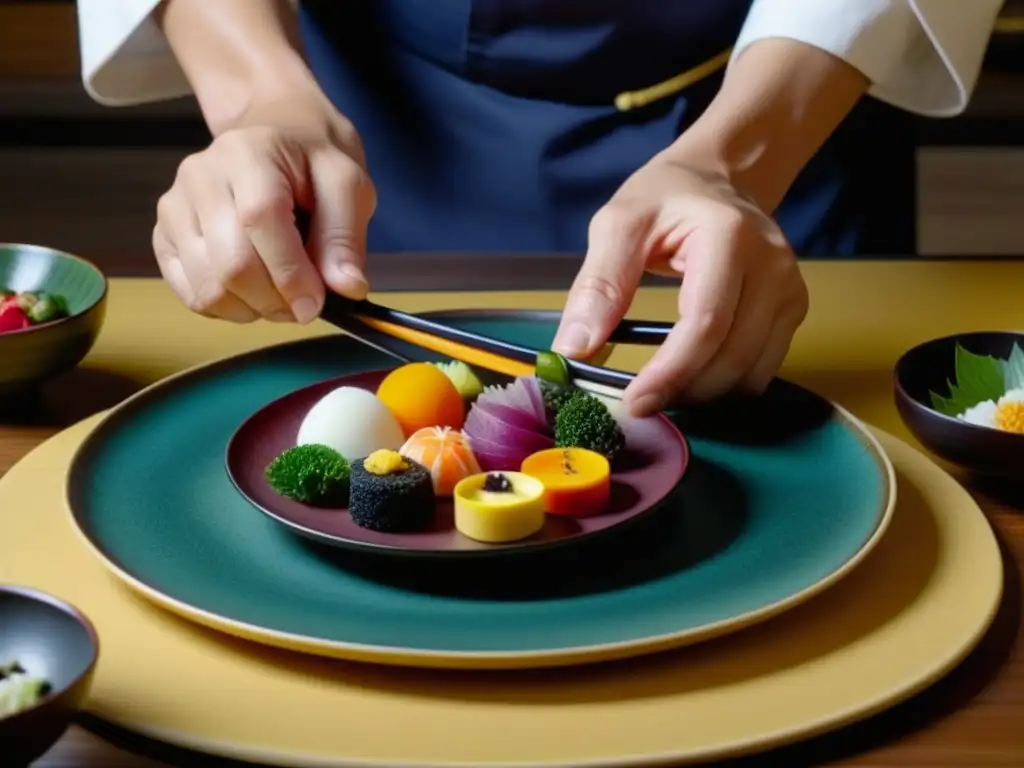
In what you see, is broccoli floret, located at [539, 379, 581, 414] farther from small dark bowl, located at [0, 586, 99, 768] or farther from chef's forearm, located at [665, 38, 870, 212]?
small dark bowl, located at [0, 586, 99, 768]

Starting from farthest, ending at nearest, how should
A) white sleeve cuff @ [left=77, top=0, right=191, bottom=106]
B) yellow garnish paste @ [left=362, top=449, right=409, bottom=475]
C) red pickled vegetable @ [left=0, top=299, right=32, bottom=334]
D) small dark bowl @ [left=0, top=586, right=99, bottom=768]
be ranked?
white sleeve cuff @ [left=77, top=0, right=191, bottom=106], red pickled vegetable @ [left=0, top=299, right=32, bottom=334], yellow garnish paste @ [left=362, top=449, right=409, bottom=475], small dark bowl @ [left=0, top=586, right=99, bottom=768]

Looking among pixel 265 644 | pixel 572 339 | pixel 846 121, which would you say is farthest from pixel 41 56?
pixel 265 644

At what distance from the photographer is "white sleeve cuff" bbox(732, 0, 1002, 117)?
119 cm

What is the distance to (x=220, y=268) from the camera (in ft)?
3.33

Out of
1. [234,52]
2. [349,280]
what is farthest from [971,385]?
[234,52]

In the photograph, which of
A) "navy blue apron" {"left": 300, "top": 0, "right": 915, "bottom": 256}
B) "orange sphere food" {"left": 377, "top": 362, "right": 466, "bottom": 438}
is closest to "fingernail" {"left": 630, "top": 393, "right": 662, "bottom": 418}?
"orange sphere food" {"left": 377, "top": 362, "right": 466, "bottom": 438}

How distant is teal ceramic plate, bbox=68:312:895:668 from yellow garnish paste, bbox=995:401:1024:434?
9cm

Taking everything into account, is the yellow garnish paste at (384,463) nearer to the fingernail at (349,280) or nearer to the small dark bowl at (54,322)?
the fingernail at (349,280)

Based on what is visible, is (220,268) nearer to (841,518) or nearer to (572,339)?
(572,339)

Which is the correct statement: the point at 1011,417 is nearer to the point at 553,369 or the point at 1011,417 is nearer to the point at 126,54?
the point at 553,369

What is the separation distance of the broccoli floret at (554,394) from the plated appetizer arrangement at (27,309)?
0.39 meters

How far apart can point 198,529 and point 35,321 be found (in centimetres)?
32

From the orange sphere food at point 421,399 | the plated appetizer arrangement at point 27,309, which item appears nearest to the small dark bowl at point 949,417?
the orange sphere food at point 421,399

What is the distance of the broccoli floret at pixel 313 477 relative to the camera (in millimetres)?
831
